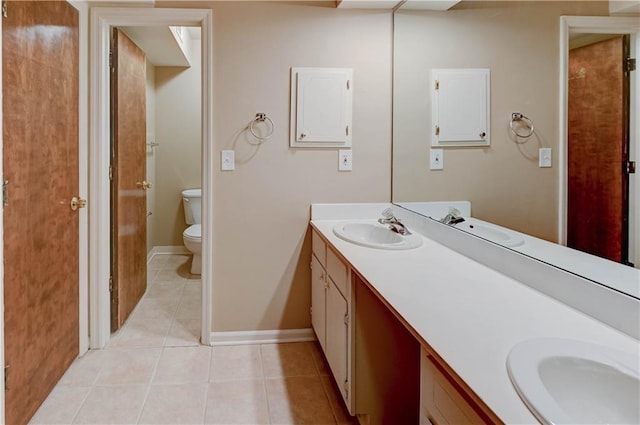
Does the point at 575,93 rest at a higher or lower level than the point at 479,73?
lower

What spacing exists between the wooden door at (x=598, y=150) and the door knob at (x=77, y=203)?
2.19 m

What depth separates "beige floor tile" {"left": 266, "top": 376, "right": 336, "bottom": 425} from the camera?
179 centimetres

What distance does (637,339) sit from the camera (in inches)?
37.4

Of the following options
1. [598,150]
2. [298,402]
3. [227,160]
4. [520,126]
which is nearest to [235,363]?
[298,402]

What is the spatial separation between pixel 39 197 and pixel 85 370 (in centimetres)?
97

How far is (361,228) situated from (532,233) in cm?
110

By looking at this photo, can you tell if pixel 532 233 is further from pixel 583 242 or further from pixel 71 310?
pixel 71 310

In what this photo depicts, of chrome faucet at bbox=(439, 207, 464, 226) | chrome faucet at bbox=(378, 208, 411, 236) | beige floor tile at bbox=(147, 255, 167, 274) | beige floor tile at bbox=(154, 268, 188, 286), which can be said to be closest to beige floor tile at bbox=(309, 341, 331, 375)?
chrome faucet at bbox=(378, 208, 411, 236)

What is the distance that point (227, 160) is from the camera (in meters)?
2.39

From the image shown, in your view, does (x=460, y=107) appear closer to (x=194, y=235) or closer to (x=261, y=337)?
(x=261, y=337)

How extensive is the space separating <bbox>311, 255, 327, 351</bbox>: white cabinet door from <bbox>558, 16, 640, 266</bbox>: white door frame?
119cm

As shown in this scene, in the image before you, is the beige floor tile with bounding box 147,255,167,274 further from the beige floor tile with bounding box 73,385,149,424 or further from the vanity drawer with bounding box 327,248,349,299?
the vanity drawer with bounding box 327,248,349,299

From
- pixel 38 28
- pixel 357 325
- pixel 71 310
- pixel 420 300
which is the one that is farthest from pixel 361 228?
pixel 38 28

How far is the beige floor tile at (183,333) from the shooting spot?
249cm
